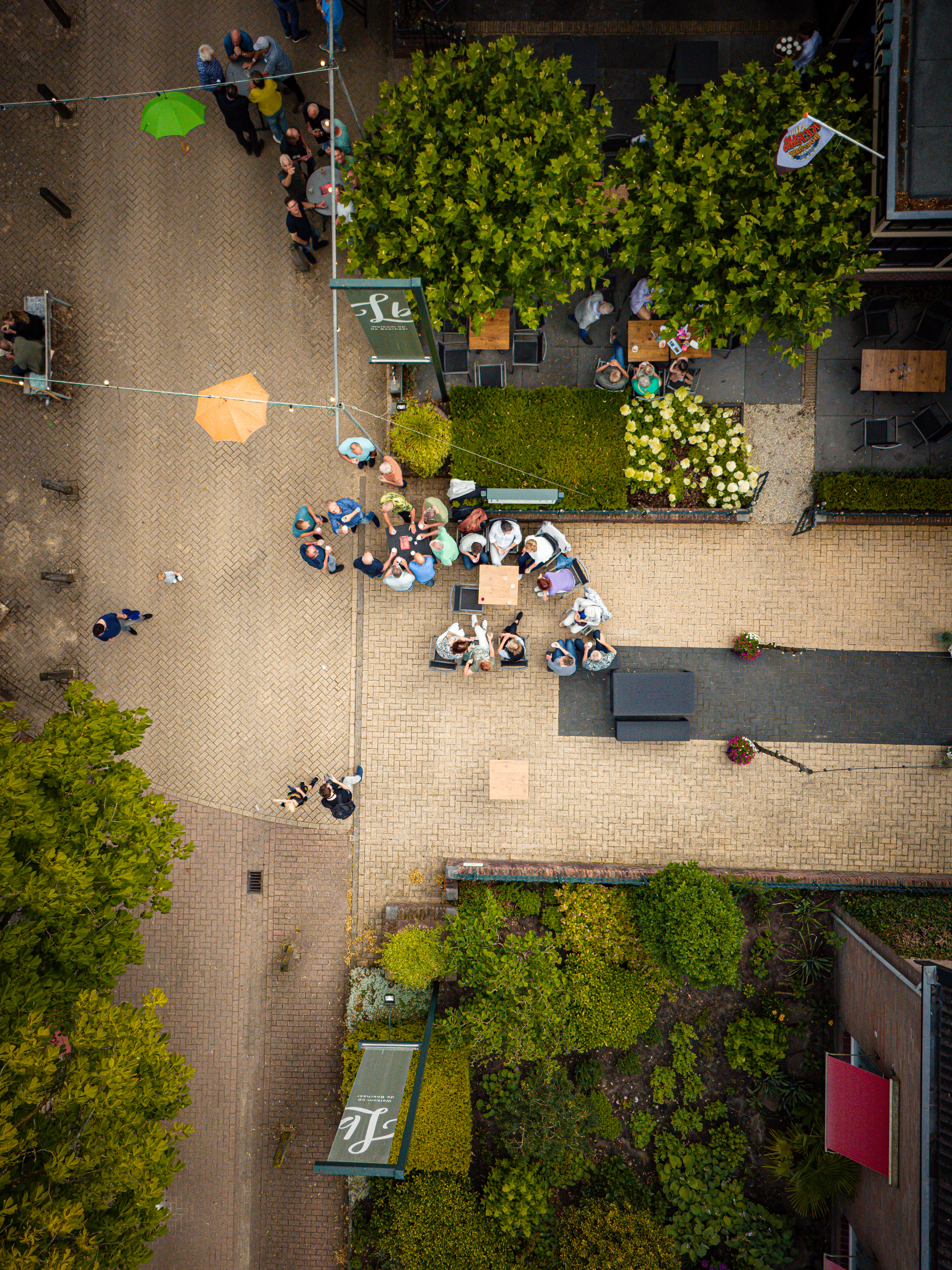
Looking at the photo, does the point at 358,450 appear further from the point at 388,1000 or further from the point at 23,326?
the point at 388,1000

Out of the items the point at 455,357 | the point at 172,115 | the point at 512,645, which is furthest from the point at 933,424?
the point at 172,115

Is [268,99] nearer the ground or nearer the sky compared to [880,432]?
nearer the sky

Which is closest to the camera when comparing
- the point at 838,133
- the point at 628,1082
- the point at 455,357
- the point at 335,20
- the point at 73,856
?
the point at 838,133

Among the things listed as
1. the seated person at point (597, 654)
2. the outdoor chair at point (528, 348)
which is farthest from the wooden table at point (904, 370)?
the seated person at point (597, 654)

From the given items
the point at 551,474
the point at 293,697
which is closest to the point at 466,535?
the point at 551,474

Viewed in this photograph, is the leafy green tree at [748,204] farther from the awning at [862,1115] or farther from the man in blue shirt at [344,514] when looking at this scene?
the awning at [862,1115]

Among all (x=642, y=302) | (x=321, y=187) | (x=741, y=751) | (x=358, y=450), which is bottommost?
(x=741, y=751)
